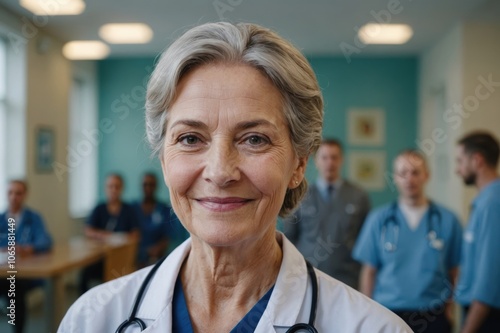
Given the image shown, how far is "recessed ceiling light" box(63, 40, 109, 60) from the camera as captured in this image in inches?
228

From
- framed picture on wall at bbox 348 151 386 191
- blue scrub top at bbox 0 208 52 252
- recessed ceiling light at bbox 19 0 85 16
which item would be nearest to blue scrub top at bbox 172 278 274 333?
blue scrub top at bbox 0 208 52 252

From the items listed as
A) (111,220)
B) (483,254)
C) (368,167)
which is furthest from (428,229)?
(368,167)

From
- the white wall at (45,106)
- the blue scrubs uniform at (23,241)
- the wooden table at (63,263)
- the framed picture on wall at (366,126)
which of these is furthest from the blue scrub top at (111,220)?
A: the framed picture on wall at (366,126)

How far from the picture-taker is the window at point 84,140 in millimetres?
6605

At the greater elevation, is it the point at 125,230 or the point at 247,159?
the point at 247,159

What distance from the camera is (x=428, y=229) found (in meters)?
2.56

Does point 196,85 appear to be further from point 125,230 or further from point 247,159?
point 125,230

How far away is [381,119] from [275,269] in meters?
5.69

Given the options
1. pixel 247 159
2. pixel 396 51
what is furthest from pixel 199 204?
pixel 396 51

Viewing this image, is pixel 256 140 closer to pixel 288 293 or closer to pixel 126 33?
pixel 288 293

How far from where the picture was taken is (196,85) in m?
0.94

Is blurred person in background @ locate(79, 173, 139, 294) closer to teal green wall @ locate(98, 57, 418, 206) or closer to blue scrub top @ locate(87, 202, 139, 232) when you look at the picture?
blue scrub top @ locate(87, 202, 139, 232)

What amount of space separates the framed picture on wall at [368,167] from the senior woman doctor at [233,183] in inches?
218

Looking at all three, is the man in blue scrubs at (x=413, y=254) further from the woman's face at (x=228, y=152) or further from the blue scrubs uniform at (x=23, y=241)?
the blue scrubs uniform at (x=23, y=241)
